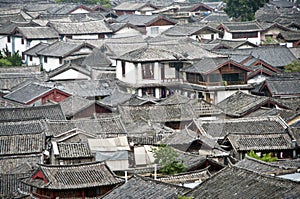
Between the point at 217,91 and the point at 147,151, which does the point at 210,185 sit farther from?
the point at 217,91

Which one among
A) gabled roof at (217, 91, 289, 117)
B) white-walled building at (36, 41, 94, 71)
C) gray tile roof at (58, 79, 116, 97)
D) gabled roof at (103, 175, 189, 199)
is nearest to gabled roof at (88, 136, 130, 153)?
gabled roof at (103, 175, 189, 199)

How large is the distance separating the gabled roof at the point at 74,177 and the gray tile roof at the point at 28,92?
1420 centimetres

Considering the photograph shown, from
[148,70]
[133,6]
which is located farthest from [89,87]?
[133,6]

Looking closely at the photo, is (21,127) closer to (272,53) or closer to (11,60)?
(272,53)

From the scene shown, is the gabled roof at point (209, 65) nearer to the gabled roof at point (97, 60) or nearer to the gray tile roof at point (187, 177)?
the gabled roof at point (97, 60)

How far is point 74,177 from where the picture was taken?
22578 mm

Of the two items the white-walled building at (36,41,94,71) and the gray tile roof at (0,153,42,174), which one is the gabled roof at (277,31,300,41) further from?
the gray tile roof at (0,153,42,174)

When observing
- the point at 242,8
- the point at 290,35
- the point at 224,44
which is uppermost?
the point at 224,44

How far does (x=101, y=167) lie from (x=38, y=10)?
53.0 m

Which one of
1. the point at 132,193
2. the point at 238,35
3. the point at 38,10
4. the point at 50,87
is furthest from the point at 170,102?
the point at 38,10

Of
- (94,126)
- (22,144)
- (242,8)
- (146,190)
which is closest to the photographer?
(146,190)

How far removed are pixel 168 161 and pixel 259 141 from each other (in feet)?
15.9

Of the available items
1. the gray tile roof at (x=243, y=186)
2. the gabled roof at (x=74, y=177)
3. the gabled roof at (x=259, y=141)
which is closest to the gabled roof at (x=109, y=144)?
the gabled roof at (x=74, y=177)

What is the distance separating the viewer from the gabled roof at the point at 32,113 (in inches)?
1256
